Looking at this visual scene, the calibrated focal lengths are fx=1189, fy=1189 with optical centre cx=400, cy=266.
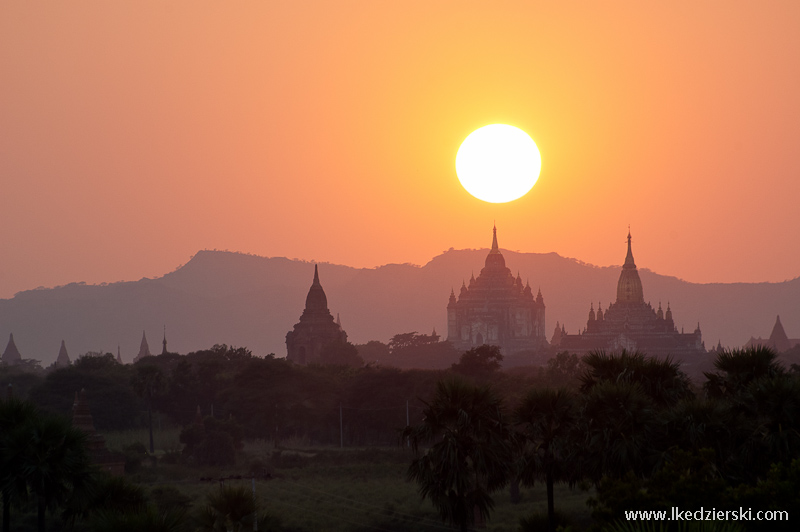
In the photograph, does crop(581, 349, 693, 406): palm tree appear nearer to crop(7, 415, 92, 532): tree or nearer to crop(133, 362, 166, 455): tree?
crop(7, 415, 92, 532): tree

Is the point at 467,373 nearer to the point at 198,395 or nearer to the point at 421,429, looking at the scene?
the point at 198,395

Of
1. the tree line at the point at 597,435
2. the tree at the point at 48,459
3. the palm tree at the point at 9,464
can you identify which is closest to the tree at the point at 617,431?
the tree line at the point at 597,435

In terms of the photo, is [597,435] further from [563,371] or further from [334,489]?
[563,371]

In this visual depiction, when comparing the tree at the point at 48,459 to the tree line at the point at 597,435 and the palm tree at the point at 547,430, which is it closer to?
the tree line at the point at 597,435

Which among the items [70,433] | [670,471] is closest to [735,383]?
[670,471]

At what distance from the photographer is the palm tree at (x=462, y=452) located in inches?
1417

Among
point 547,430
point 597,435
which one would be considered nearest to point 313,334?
point 547,430

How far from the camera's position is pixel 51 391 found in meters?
100

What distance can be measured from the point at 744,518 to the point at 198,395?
80727 millimetres

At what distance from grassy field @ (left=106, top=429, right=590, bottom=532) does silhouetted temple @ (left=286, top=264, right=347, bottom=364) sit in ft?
275

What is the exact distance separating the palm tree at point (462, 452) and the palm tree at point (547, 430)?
0.74 metres

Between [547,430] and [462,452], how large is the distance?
8.82 ft

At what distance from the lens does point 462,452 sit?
36.2m

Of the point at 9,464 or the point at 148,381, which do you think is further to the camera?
the point at 148,381
